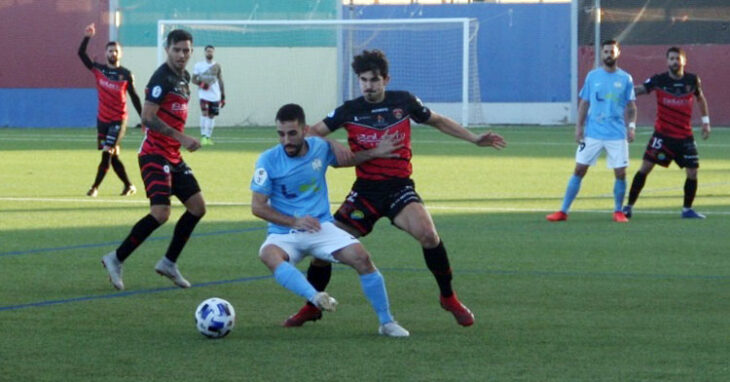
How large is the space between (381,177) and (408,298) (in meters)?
1.31

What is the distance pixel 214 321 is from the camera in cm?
823

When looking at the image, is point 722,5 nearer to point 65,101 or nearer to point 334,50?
point 334,50

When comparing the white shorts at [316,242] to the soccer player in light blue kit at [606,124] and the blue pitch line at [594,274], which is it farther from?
the soccer player in light blue kit at [606,124]

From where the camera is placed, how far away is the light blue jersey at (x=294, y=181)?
8539 mm

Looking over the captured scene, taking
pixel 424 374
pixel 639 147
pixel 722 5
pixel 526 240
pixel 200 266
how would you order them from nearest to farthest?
pixel 424 374
pixel 200 266
pixel 526 240
pixel 639 147
pixel 722 5

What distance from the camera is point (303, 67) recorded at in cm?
4309

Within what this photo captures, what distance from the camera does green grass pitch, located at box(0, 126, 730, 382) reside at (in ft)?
24.4

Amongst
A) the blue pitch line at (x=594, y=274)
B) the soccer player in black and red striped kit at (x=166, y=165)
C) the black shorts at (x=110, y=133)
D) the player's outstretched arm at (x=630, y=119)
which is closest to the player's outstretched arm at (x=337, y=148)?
the soccer player in black and red striped kit at (x=166, y=165)

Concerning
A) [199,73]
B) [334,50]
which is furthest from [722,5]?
[199,73]

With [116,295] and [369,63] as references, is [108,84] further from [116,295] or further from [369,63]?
[369,63]

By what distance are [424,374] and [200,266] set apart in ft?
16.5

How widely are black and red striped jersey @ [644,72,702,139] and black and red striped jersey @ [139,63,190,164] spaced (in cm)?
744

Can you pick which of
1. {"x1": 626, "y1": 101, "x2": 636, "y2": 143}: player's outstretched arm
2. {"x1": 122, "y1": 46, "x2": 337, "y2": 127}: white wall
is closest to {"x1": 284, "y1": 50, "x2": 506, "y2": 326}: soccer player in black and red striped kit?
{"x1": 626, "y1": 101, "x2": 636, "y2": 143}: player's outstretched arm

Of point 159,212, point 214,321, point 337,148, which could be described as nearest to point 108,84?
point 159,212
